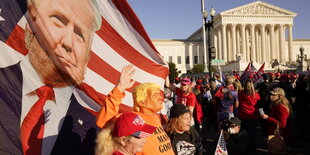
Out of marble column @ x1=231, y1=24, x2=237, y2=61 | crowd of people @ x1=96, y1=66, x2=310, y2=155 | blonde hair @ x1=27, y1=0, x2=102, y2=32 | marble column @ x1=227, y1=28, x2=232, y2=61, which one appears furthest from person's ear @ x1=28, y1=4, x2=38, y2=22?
marble column @ x1=227, y1=28, x2=232, y2=61

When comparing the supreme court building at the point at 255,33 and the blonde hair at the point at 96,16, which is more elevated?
the supreme court building at the point at 255,33

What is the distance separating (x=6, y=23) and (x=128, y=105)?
1552 mm

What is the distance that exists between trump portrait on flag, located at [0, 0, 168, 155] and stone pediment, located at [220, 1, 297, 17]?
67.7m

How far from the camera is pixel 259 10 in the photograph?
69500 mm

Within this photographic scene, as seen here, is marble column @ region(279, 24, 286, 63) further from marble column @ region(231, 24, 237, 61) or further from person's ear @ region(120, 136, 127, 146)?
person's ear @ region(120, 136, 127, 146)

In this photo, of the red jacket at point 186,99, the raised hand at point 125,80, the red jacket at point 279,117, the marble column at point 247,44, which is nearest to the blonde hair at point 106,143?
the raised hand at point 125,80

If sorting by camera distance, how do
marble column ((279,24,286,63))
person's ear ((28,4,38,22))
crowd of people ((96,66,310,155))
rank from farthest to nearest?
marble column ((279,24,286,63)) < person's ear ((28,4,38,22)) < crowd of people ((96,66,310,155))

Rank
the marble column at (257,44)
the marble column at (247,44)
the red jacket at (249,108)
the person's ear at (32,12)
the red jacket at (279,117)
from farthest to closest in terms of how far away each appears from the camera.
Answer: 1. the marble column at (257,44)
2. the marble column at (247,44)
3. the red jacket at (249,108)
4. the red jacket at (279,117)
5. the person's ear at (32,12)

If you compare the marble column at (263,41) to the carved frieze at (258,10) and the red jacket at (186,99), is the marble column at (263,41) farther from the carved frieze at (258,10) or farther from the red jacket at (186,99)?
the red jacket at (186,99)

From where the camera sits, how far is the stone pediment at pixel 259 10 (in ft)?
225

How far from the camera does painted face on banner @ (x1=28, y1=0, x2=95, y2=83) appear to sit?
2900mm

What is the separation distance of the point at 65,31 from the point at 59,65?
1.14 ft

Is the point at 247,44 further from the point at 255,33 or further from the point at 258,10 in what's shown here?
the point at 258,10

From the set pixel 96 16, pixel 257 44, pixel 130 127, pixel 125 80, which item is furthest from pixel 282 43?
pixel 130 127
